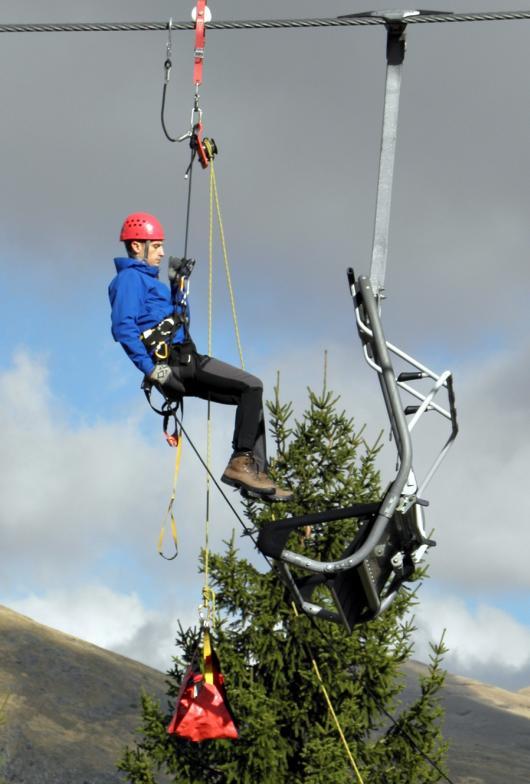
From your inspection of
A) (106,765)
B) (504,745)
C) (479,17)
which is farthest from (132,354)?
(504,745)

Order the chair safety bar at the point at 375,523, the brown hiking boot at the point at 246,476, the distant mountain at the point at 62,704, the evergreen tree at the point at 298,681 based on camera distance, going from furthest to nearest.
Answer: the distant mountain at the point at 62,704 → the evergreen tree at the point at 298,681 → the brown hiking boot at the point at 246,476 → the chair safety bar at the point at 375,523

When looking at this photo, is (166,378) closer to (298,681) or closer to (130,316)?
(130,316)

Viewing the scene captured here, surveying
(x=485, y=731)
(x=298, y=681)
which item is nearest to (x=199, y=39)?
(x=298, y=681)

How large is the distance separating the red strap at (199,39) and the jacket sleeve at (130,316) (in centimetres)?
162

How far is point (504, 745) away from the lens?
118 meters

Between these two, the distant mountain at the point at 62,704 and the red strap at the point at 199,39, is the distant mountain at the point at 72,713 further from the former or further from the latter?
the red strap at the point at 199,39

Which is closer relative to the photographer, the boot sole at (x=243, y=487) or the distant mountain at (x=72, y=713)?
the boot sole at (x=243, y=487)

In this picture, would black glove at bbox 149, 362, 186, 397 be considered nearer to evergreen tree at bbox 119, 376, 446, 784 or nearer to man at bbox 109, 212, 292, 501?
man at bbox 109, 212, 292, 501

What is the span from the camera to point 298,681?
2273 cm

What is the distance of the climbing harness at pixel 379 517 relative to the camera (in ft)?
27.7

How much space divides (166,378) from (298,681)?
45.0ft

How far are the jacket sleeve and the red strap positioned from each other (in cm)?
162

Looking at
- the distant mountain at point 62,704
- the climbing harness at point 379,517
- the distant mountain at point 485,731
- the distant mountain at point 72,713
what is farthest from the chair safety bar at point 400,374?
the distant mountain at point 485,731

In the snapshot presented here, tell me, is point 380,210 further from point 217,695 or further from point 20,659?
point 20,659
